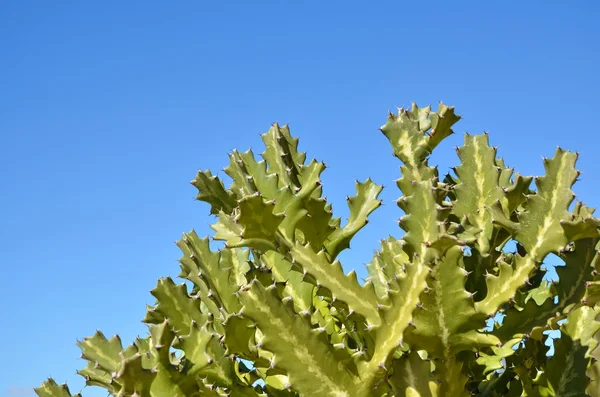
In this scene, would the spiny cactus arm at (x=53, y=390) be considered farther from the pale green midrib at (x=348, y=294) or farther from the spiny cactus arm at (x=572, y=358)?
the spiny cactus arm at (x=572, y=358)

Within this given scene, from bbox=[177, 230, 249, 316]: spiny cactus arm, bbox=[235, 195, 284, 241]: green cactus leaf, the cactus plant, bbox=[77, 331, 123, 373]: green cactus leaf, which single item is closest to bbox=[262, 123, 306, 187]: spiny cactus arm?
the cactus plant

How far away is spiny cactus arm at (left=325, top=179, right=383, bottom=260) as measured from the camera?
3.27 meters

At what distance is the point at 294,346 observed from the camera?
2697 mm

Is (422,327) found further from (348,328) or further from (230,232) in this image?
(230,232)

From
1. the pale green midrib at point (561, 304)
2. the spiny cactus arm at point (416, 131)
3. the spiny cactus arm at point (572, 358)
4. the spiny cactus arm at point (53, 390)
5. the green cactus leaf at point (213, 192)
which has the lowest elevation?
the spiny cactus arm at point (572, 358)

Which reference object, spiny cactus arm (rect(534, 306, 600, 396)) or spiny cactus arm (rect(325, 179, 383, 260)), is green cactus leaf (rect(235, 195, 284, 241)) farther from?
spiny cactus arm (rect(534, 306, 600, 396))

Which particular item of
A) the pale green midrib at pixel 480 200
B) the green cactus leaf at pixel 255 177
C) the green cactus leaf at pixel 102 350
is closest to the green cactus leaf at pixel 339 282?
the green cactus leaf at pixel 255 177

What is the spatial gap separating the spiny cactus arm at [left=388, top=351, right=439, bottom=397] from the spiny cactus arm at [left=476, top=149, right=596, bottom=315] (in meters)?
0.46

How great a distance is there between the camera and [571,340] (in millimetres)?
2904

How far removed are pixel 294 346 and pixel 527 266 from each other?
1025 mm

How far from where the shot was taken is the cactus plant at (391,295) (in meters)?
2.71

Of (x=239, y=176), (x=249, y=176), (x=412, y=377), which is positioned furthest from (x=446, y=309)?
(x=239, y=176)

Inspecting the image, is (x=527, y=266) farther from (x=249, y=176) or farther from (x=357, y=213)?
(x=249, y=176)

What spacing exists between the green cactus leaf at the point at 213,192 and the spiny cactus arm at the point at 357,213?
0.54 metres
